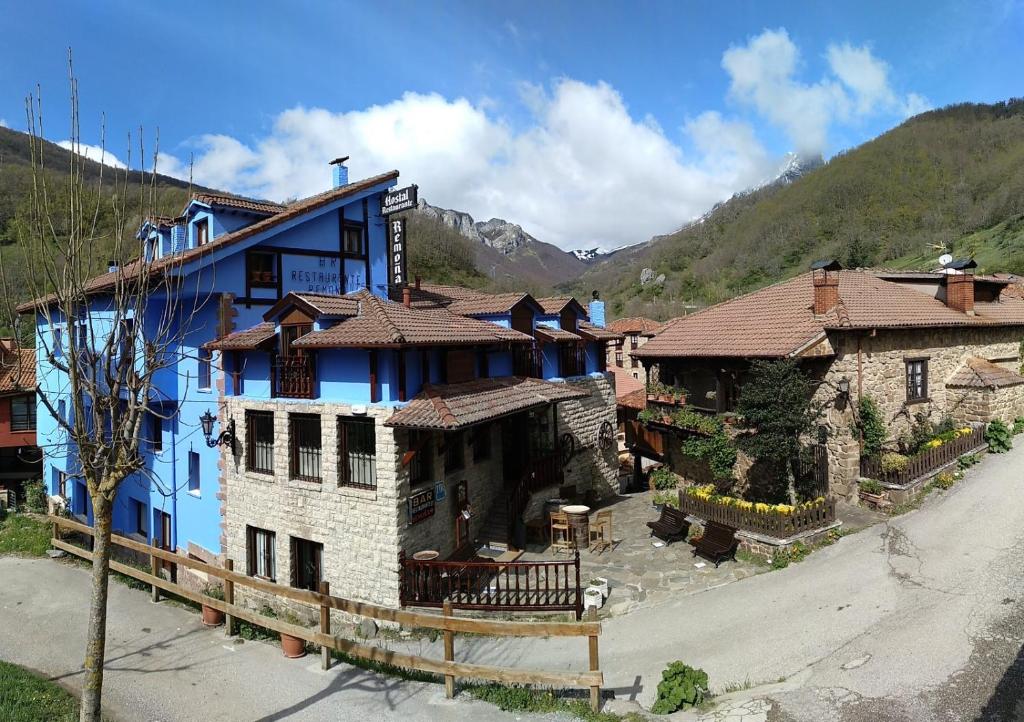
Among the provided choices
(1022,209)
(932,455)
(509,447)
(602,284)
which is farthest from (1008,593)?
(602,284)

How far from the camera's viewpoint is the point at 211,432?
15.4 meters

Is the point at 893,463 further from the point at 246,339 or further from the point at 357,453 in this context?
the point at 246,339

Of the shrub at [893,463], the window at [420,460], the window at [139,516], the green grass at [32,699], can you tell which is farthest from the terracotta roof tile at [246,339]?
the shrub at [893,463]

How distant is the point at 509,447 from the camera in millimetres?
17406

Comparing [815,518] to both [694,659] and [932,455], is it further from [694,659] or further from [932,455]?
[694,659]

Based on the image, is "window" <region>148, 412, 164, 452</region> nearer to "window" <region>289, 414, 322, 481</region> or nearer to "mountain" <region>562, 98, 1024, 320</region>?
"window" <region>289, 414, 322, 481</region>

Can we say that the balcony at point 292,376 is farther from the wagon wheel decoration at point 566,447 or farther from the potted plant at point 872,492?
the potted plant at point 872,492

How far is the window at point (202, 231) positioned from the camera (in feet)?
60.2

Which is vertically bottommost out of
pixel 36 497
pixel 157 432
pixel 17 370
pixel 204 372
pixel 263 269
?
pixel 36 497

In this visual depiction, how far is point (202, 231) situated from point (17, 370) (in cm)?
1453

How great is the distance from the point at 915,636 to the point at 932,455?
31.1ft

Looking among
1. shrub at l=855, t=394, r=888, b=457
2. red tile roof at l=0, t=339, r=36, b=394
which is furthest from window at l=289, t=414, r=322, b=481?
red tile roof at l=0, t=339, r=36, b=394

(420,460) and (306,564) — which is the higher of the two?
(420,460)

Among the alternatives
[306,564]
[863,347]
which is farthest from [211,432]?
[863,347]
